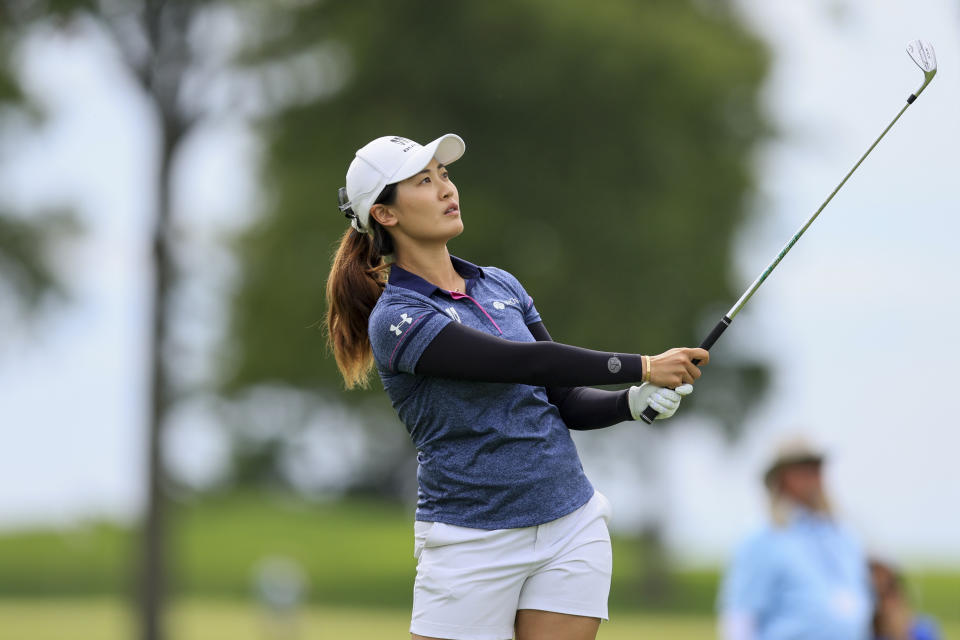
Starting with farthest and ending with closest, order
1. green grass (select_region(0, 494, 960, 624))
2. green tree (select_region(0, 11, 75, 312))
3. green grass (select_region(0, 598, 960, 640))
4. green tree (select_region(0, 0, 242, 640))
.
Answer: green grass (select_region(0, 494, 960, 624)) → green tree (select_region(0, 11, 75, 312)) → green grass (select_region(0, 598, 960, 640)) → green tree (select_region(0, 0, 242, 640))

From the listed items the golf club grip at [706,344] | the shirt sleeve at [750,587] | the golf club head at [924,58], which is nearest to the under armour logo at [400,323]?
the golf club grip at [706,344]

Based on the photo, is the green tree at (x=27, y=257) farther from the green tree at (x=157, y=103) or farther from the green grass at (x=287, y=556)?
the green grass at (x=287, y=556)

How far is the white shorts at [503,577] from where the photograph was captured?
3596mm

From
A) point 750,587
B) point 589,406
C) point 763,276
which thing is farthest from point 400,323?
point 750,587

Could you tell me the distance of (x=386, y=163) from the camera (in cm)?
381

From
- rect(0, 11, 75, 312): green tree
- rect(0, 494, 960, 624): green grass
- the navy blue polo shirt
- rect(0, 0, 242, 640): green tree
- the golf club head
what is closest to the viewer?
the navy blue polo shirt

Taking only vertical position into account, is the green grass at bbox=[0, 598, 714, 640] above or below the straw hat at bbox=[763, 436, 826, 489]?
below

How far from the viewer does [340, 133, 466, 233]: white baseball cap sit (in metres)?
3.79

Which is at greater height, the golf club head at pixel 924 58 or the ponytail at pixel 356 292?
the golf club head at pixel 924 58

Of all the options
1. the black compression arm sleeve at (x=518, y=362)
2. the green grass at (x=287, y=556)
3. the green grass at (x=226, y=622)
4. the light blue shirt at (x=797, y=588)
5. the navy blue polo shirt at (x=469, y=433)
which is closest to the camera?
the black compression arm sleeve at (x=518, y=362)

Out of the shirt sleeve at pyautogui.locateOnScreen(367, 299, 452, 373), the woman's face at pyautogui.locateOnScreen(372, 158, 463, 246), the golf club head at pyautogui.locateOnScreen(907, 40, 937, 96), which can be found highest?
the golf club head at pyautogui.locateOnScreen(907, 40, 937, 96)

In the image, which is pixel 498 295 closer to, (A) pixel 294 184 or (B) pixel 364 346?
(B) pixel 364 346

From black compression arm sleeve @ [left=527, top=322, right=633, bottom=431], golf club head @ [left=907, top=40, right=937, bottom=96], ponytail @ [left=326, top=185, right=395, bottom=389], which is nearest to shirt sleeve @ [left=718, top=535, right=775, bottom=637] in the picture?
black compression arm sleeve @ [left=527, top=322, right=633, bottom=431]

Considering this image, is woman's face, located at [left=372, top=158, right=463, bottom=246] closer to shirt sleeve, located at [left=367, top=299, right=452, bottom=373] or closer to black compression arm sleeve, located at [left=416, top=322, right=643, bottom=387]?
shirt sleeve, located at [left=367, top=299, right=452, bottom=373]
